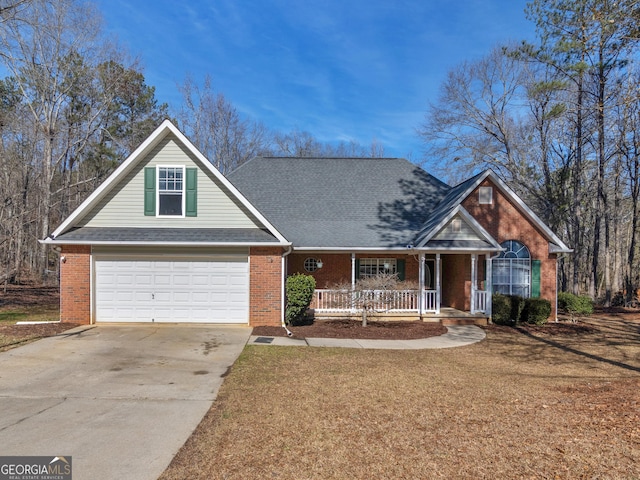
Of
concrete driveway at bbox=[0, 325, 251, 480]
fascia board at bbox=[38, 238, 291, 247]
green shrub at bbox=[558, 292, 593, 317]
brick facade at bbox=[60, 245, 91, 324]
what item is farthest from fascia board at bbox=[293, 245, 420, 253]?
green shrub at bbox=[558, 292, 593, 317]

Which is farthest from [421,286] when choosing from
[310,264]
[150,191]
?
[150,191]

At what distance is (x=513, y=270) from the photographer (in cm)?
1575

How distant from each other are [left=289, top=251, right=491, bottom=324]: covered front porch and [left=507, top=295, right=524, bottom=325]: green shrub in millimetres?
874

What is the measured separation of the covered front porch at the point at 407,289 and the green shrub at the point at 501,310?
0.26m

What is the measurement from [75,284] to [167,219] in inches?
134

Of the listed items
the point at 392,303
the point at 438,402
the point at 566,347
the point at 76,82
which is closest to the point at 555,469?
the point at 438,402

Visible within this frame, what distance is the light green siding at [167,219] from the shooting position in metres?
12.4

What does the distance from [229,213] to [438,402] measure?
882 cm

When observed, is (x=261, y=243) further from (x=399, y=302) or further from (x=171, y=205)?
(x=399, y=302)

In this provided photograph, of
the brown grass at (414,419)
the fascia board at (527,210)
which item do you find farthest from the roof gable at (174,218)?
the fascia board at (527,210)

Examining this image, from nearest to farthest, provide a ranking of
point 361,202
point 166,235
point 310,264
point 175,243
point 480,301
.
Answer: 1. point 175,243
2. point 166,235
3. point 480,301
4. point 310,264
5. point 361,202

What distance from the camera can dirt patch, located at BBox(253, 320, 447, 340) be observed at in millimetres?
11617

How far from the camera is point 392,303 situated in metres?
14.6

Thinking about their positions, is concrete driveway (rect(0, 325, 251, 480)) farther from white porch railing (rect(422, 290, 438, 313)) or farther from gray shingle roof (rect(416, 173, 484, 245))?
gray shingle roof (rect(416, 173, 484, 245))
